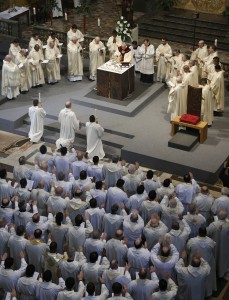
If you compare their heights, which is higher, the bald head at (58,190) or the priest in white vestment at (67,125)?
the bald head at (58,190)

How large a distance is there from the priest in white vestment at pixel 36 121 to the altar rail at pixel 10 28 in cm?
622

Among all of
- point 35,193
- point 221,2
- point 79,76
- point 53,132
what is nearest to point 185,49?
point 221,2

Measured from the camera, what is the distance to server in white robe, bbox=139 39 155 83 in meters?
23.2

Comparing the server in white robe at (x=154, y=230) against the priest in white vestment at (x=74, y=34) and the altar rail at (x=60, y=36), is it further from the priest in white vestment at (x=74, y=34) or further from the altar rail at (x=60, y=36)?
the altar rail at (x=60, y=36)

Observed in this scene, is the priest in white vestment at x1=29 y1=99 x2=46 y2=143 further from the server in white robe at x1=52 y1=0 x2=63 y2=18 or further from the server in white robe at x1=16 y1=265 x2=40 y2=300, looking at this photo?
the server in white robe at x1=52 y1=0 x2=63 y2=18

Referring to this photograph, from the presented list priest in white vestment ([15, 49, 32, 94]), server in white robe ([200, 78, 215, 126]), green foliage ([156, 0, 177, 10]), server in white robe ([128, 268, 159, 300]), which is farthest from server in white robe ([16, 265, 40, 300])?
green foliage ([156, 0, 177, 10])

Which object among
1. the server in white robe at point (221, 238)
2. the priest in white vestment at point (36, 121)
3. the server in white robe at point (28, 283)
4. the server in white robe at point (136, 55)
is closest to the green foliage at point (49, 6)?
the server in white robe at point (136, 55)

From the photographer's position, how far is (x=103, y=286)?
44.7 ft

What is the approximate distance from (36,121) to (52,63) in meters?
3.33

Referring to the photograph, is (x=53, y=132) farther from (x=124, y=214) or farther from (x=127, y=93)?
(x=124, y=214)

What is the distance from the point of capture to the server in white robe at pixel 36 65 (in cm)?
2295

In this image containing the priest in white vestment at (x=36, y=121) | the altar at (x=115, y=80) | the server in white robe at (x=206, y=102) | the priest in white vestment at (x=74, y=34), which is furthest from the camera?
the priest in white vestment at (x=74, y=34)

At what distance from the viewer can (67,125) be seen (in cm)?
2005

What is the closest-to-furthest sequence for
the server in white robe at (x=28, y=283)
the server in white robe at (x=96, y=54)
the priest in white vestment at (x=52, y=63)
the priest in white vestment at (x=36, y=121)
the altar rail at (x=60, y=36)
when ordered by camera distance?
1. the server in white robe at (x=28, y=283)
2. the priest in white vestment at (x=36, y=121)
3. the priest in white vestment at (x=52, y=63)
4. the server in white robe at (x=96, y=54)
5. the altar rail at (x=60, y=36)
